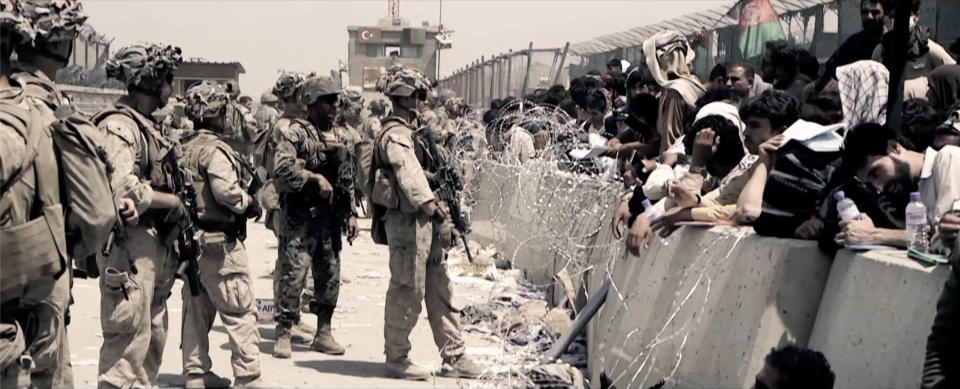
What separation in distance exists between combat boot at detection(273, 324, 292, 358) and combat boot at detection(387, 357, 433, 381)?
1.05 metres

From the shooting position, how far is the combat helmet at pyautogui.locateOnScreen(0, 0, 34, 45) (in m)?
4.78

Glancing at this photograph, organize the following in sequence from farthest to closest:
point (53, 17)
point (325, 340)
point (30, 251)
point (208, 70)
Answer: point (208, 70) → point (325, 340) → point (53, 17) → point (30, 251)

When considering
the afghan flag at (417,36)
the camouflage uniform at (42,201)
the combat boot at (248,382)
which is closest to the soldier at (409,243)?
the combat boot at (248,382)

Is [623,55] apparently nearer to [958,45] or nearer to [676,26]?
[676,26]

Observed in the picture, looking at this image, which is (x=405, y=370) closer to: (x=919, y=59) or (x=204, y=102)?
(x=204, y=102)

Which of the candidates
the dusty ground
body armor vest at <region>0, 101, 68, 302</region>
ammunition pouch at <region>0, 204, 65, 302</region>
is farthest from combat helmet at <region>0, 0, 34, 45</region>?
the dusty ground

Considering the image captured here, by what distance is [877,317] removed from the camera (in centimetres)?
482

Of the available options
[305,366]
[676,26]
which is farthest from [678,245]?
[676,26]

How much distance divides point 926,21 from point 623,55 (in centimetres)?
1052

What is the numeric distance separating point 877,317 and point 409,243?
15.2 ft

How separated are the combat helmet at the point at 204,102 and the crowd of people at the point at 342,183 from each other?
3 cm

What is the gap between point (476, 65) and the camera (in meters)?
35.6

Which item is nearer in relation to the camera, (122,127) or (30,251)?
(30,251)

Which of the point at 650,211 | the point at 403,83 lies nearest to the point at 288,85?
the point at 403,83
